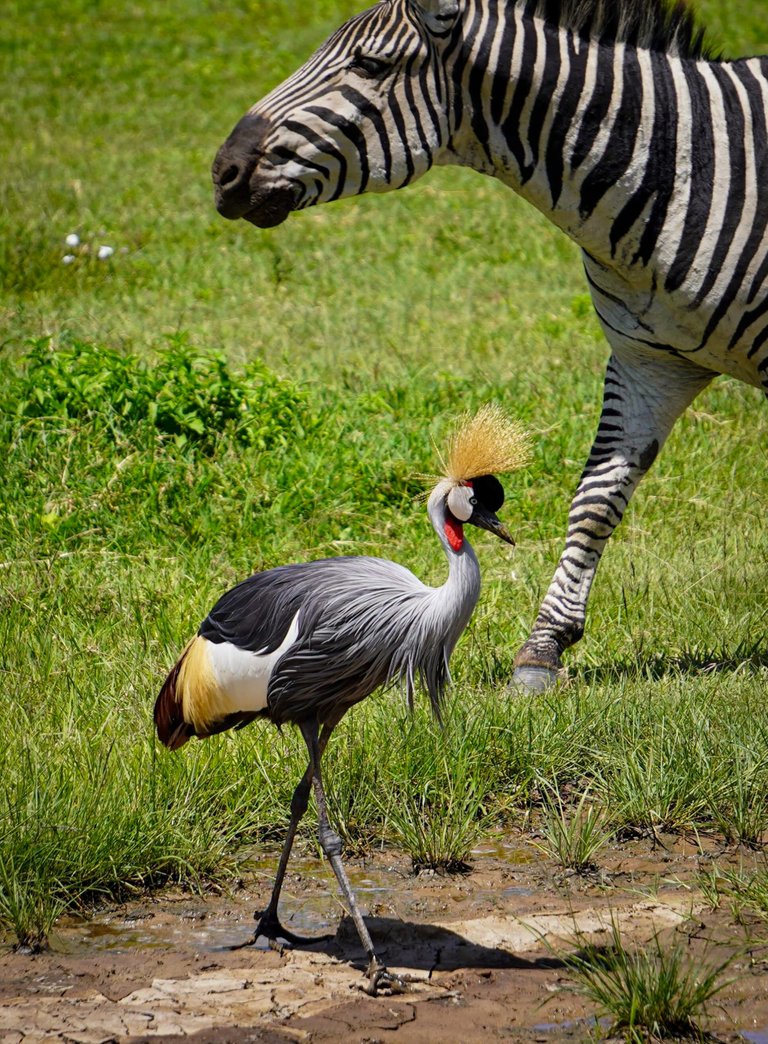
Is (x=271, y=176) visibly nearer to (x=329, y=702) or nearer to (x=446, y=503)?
(x=446, y=503)

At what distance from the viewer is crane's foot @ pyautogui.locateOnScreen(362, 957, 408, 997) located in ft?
11.0

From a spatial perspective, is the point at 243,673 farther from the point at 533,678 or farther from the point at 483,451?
the point at 533,678

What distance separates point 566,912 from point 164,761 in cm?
129

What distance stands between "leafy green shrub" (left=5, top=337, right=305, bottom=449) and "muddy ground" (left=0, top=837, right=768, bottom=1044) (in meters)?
3.14

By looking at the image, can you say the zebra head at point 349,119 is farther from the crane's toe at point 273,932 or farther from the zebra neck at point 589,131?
the crane's toe at point 273,932

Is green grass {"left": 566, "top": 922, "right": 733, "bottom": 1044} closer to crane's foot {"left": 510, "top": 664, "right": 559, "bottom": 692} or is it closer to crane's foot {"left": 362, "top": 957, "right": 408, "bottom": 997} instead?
crane's foot {"left": 362, "top": 957, "right": 408, "bottom": 997}

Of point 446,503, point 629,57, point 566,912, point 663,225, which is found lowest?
point 566,912

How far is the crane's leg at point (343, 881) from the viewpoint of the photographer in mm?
3369

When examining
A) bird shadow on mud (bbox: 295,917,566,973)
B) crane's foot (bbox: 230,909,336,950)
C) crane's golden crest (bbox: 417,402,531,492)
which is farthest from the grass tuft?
crane's golden crest (bbox: 417,402,531,492)

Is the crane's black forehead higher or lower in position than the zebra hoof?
higher

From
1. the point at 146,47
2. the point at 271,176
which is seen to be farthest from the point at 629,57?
the point at 146,47

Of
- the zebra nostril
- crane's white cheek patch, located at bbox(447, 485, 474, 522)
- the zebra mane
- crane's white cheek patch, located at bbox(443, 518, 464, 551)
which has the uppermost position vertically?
the zebra mane

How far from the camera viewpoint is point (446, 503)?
3.68 metres

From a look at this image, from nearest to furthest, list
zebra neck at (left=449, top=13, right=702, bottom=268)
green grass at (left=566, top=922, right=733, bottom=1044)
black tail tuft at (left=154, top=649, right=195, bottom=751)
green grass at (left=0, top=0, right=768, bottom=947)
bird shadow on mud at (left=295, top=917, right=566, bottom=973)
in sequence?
green grass at (left=566, top=922, right=733, bottom=1044), bird shadow on mud at (left=295, top=917, right=566, bottom=973), black tail tuft at (left=154, top=649, right=195, bottom=751), green grass at (left=0, top=0, right=768, bottom=947), zebra neck at (left=449, top=13, right=702, bottom=268)
